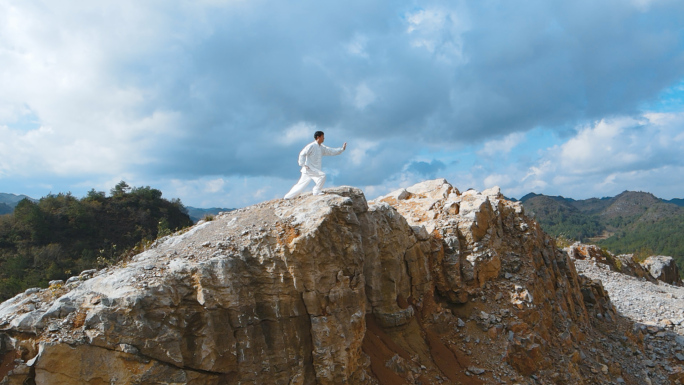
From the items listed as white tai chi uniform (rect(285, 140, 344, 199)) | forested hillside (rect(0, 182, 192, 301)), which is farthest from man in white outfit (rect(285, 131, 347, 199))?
→ forested hillside (rect(0, 182, 192, 301))

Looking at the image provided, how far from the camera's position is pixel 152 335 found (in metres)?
7.20

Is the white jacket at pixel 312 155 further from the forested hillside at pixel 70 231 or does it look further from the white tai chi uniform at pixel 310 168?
the forested hillside at pixel 70 231

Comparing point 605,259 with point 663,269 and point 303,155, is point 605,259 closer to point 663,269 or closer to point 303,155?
point 663,269

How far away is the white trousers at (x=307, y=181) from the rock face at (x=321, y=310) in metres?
0.45

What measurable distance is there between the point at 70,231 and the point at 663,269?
5932cm

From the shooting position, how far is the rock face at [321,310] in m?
6.96

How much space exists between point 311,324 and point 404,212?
952 centimetres

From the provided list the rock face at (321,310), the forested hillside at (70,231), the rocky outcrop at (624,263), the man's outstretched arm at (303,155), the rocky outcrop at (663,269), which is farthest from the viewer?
the rocky outcrop at (663,269)

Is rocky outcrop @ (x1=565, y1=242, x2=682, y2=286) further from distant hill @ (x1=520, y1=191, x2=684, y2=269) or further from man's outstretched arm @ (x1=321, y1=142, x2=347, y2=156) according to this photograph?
distant hill @ (x1=520, y1=191, x2=684, y2=269)

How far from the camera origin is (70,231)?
1316 inches

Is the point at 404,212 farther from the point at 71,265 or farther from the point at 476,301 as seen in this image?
the point at 71,265

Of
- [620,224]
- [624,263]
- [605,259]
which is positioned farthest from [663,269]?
[620,224]

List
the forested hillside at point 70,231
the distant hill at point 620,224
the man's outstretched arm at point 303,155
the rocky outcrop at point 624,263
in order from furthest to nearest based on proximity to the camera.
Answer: the distant hill at point 620,224, the rocky outcrop at point 624,263, the forested hillside at point 70,231, the man's outstretched arm at point 303,155

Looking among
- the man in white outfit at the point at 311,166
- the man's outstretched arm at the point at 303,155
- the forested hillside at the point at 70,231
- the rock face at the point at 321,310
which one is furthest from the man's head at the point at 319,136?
the forested hillside at the point at 70,231
